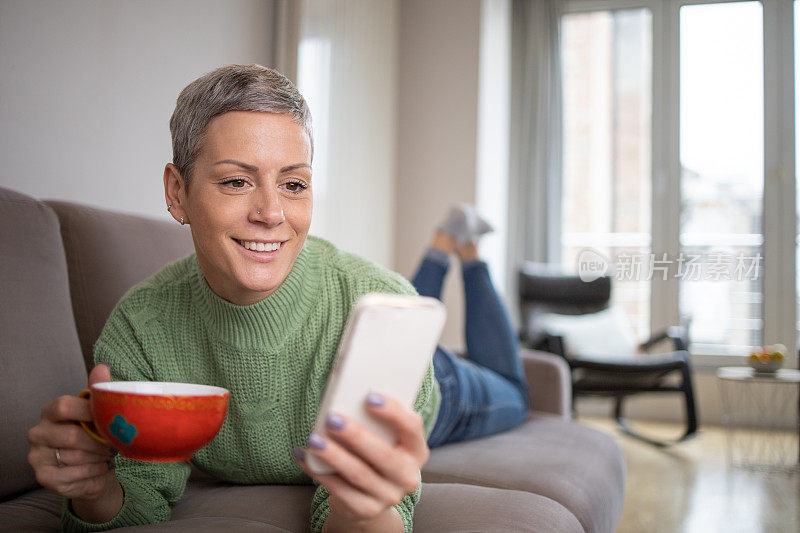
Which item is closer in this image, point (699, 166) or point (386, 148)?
point (386, 148)

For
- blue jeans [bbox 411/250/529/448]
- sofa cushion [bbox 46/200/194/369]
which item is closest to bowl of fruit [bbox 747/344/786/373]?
blue jeans [bbox 411/250/529/448]

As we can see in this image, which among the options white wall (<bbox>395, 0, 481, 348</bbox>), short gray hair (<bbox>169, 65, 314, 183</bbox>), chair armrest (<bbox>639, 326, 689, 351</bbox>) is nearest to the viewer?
short gray hair (<bbox>169, 65, 314, 183</bbox>)

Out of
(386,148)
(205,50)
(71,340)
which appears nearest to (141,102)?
(205,50)

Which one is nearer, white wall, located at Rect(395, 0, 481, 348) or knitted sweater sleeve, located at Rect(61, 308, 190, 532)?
knitted sweater sleeve, located at Rect(61, 308, 190, 532)

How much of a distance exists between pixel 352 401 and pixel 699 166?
4.95 m

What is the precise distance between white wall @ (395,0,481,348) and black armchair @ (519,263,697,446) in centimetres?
47

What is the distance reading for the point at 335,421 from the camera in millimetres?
616

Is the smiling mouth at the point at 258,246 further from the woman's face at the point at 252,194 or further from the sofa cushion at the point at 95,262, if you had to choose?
the sofa cushion at the point at 95,262

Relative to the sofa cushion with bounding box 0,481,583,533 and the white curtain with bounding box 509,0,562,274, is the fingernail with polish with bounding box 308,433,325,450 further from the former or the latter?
the white curtain with bounding box 509,0,562,274

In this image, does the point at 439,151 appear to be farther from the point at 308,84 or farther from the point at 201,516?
the point at 201,516

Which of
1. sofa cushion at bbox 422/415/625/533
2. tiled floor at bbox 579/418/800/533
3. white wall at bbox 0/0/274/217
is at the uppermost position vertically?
white wall at bbox 0/0/274/217

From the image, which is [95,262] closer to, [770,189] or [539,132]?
[539,132]

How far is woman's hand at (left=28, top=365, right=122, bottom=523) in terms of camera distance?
80 cm

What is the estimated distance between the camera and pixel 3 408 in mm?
1087
